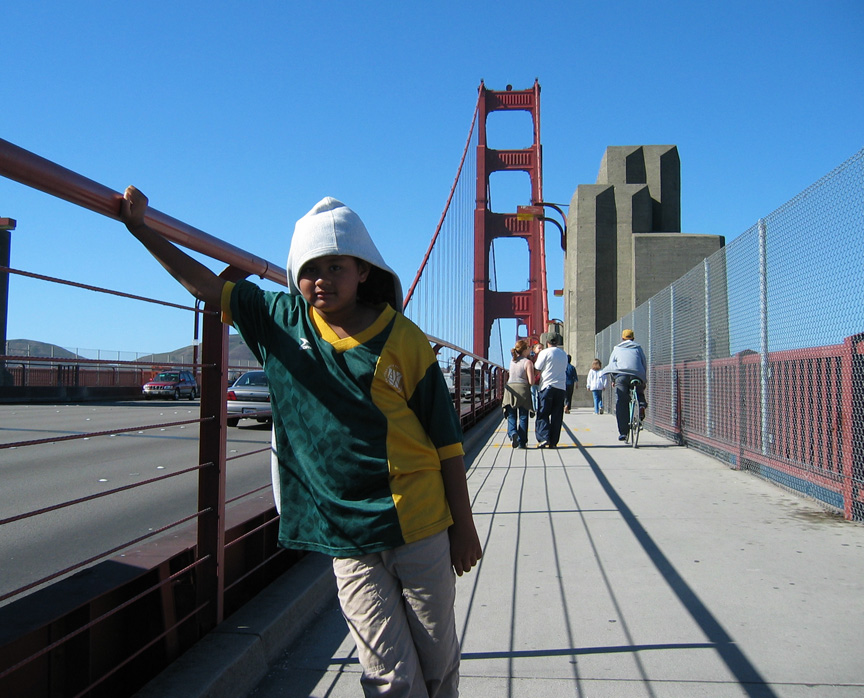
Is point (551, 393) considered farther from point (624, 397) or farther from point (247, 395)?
point (247, 395)

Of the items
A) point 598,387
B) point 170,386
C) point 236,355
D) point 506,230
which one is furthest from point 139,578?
point 506,230

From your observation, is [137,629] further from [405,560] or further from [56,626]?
[405,560]

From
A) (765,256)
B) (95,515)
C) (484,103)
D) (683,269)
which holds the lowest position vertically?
(95,515)

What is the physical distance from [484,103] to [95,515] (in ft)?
112

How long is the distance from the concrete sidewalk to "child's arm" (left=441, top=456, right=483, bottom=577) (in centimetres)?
72

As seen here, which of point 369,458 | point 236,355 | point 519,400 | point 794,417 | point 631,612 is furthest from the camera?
point 519,400

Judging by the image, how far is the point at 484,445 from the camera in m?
9.51

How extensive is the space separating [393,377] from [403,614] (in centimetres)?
52

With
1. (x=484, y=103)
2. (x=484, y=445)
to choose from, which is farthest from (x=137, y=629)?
(x=484, y=103)

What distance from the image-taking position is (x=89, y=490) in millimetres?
6438

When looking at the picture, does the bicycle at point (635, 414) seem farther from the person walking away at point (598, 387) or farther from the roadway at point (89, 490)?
the person walking away at point (598, 387)

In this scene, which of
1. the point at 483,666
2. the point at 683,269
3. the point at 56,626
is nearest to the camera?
the point at 56,626

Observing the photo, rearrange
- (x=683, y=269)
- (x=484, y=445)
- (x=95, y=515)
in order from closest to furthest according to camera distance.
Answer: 1. (x=95, y=515)
2. (x=484, y=445)
3. (x=683, y=269)

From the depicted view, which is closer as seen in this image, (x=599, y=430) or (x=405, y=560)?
(x=405, y=560)
